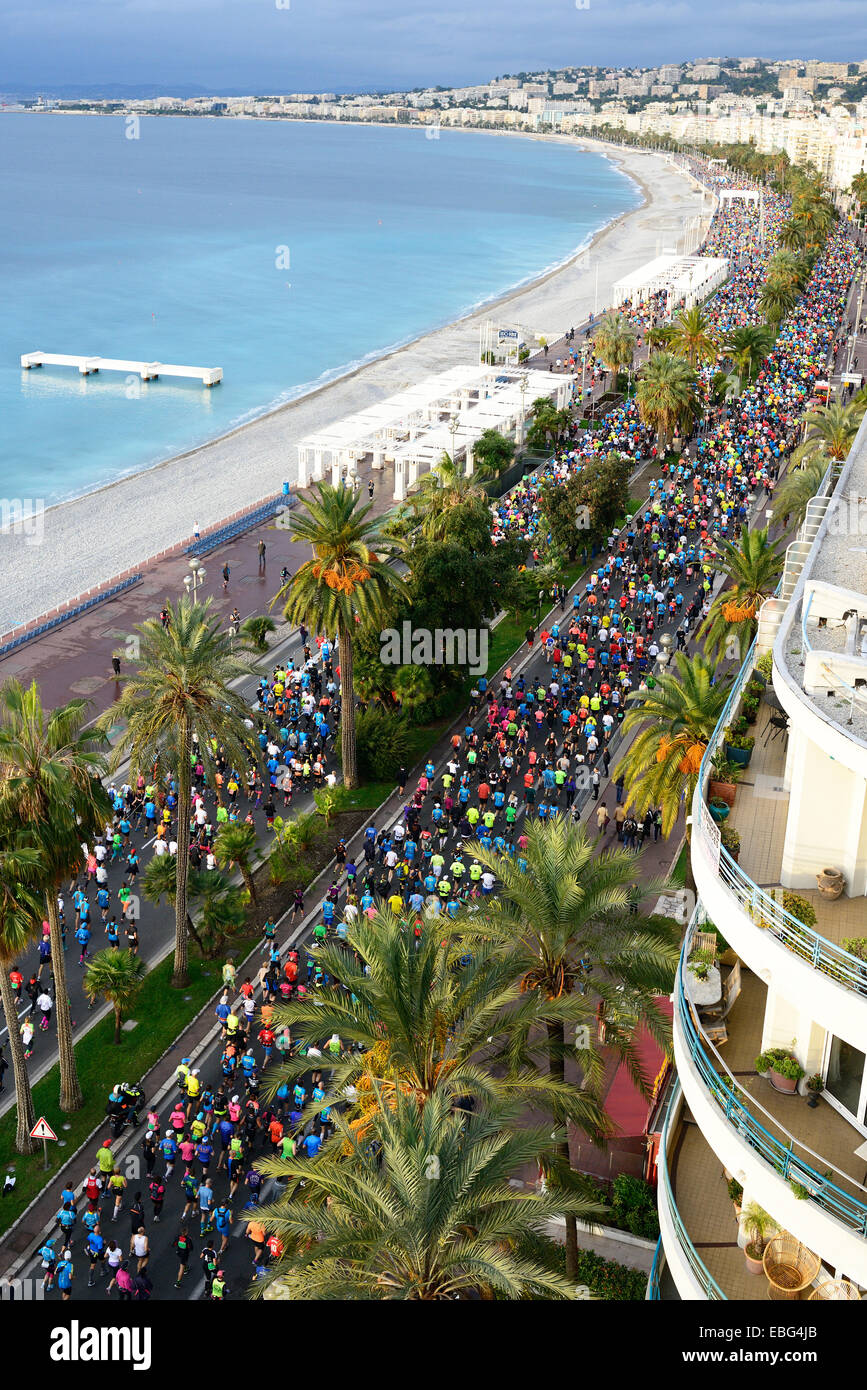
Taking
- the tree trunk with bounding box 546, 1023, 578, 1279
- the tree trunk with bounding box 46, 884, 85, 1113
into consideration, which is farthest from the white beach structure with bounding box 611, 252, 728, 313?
the tree trunk with bounding box 546, 1023, 578, 1279

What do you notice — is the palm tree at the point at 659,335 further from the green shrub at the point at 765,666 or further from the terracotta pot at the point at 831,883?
the terracotta pot at the point at 831,883

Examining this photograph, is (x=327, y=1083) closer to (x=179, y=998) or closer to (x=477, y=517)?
(x=179, y=998)

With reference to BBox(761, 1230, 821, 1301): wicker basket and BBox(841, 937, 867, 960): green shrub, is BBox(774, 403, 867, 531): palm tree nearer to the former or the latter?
BBox(841, 937, 867, 960): green shrub

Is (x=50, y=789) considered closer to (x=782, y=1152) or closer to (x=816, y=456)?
(x=782, y=1152)

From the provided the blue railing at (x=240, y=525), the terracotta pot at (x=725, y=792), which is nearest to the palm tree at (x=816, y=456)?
the blue railing at (x=240, y=525)

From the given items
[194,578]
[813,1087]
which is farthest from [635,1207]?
[194,578]
